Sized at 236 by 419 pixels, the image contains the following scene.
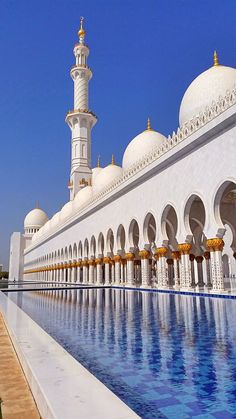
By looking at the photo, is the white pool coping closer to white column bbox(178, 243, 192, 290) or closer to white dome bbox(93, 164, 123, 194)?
white column bbox(178, 243, 192, 290)

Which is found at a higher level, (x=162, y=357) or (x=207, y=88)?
(x=207, y=88)

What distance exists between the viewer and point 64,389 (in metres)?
1.98

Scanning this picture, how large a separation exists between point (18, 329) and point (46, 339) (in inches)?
32.4

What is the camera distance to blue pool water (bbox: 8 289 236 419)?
231 centimetres

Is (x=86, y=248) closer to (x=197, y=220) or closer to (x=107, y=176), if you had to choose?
(x=107, y=176)

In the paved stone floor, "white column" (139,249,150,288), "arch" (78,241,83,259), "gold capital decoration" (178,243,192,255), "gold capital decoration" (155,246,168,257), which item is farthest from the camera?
"arch" (78,241,83,259)

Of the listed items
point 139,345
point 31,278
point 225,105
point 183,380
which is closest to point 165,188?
point 225,105

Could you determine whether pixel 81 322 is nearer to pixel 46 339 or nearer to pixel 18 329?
pixel 18 329

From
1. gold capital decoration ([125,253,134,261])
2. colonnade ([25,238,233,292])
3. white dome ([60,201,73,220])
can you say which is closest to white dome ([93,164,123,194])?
colonnade ([25,238,233,292])

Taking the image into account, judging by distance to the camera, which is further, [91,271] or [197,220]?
[91,271]

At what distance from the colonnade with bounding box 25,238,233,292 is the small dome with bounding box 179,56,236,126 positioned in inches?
213

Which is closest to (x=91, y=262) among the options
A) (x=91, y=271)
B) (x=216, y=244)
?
(x=91, y=271)

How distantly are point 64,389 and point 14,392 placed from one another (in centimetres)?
56

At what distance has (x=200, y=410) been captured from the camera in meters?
2.16
